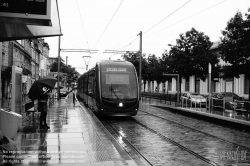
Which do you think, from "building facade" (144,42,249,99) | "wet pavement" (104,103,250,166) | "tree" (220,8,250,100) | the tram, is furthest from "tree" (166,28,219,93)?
"wet pavement" (104,103,250,166)

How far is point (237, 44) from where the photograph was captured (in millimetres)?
26047

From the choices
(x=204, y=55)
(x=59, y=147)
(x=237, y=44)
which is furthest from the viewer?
(x=204, y=55)

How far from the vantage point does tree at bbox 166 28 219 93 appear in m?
36.4

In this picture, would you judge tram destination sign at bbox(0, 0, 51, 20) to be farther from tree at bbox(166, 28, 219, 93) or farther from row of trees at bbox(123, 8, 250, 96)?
tree at bbox(166, 28, 219, 93)

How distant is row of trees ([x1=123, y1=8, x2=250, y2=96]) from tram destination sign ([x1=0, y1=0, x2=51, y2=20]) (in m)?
22.4

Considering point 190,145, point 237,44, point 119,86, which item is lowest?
point 190,145

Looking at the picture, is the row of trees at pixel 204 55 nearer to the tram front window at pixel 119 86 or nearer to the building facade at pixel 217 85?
the building facade at pixel 217 85

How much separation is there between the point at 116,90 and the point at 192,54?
22.3m

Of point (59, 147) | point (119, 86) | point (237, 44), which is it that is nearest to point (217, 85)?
point (237, 44)

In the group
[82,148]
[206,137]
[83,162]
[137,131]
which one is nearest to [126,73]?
[137,131]

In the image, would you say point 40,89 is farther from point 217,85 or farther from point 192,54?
point 217,85

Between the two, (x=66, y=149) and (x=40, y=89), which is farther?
(x=40, y=89)

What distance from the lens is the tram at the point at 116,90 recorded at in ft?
52.7

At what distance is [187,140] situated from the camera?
10.6m
